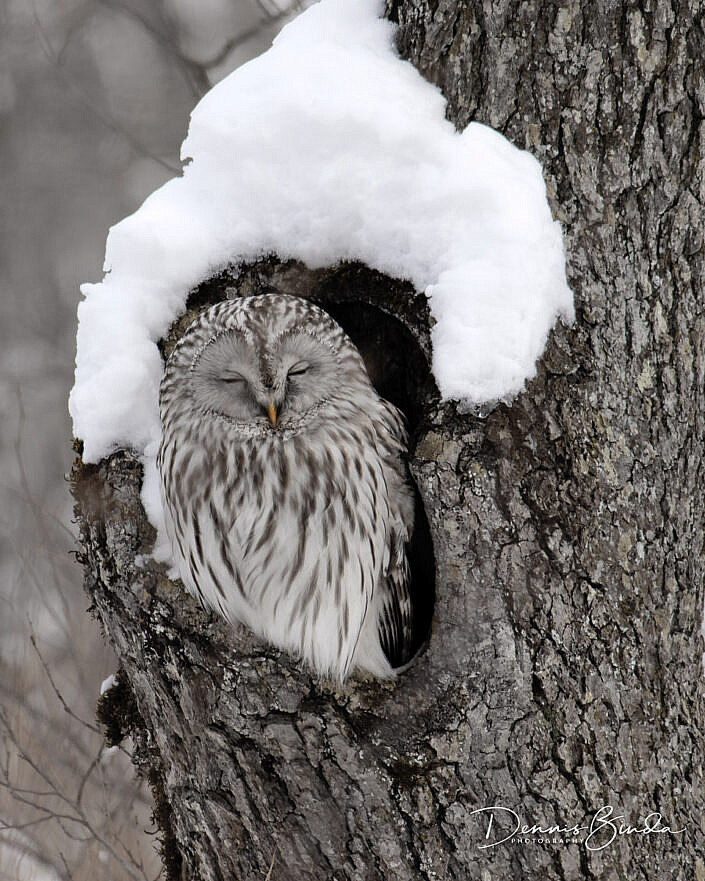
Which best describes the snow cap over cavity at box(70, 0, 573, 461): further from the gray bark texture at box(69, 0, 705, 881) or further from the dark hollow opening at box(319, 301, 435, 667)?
the dark hollow opening at box(319, 301, 435, 667)

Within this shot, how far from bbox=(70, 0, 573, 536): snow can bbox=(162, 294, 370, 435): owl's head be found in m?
0.16

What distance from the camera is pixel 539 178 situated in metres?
2.05

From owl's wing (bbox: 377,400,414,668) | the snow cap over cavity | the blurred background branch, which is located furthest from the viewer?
the blurred background branch

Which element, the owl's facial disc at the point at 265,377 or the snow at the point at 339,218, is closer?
the snow at the point at 339,218

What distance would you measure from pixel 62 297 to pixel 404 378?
5.67m

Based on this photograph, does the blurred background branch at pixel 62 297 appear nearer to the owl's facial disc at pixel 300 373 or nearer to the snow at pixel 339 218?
the snow at pixel 339 218

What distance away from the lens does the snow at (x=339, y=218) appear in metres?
1.97

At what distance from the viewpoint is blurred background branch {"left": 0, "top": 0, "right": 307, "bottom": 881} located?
384 cm

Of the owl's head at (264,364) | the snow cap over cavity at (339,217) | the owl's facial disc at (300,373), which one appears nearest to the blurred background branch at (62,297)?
the snow cap over cavity at (339,217)

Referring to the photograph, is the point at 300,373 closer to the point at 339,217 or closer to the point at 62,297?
the point at 339,217

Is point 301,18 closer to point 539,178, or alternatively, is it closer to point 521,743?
point 539,178


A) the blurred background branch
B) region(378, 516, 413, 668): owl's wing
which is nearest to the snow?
region(378, 516, 413, 668): owl's wing

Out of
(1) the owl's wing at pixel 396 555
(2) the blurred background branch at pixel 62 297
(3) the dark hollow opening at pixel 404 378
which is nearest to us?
(1) the owl's wing at pixel 396 555

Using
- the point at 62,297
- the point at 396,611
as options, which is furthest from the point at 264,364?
the point at 62,297
